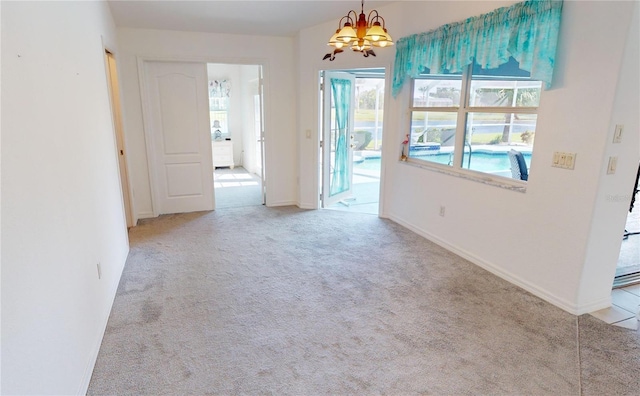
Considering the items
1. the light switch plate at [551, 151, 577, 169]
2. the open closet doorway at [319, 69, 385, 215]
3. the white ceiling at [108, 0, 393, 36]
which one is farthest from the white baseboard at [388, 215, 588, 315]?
the white ceiling at [108, 0, 393, 36]

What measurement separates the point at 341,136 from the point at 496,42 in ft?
9.85

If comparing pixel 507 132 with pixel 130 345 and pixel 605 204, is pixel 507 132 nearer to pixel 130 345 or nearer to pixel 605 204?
pixel 605 204

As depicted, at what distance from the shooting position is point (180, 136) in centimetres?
496

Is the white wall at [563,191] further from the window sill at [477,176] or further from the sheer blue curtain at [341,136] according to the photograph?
the sheer blue curtain at [341,136]

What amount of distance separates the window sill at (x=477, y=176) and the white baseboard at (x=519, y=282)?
72cm

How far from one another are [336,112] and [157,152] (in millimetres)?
2586

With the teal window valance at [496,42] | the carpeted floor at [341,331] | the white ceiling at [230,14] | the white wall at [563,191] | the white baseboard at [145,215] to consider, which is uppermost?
the white ceiling at [230,14]

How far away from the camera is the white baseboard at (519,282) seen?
266cm

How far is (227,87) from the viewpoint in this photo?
8.41 metres

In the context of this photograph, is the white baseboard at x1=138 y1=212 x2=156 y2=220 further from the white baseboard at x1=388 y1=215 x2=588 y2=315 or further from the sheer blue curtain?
the white baseboard at x1=388 y1=215 x2=588 y2=315

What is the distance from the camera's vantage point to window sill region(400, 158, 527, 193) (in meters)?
3.03

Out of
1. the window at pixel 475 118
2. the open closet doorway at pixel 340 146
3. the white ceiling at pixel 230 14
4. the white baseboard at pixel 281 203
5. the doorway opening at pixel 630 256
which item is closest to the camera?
the window at pixel 475 118

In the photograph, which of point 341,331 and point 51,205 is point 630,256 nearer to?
point 341,331

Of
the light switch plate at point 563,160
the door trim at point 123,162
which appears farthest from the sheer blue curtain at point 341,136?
the light switch plate at point 563,160
